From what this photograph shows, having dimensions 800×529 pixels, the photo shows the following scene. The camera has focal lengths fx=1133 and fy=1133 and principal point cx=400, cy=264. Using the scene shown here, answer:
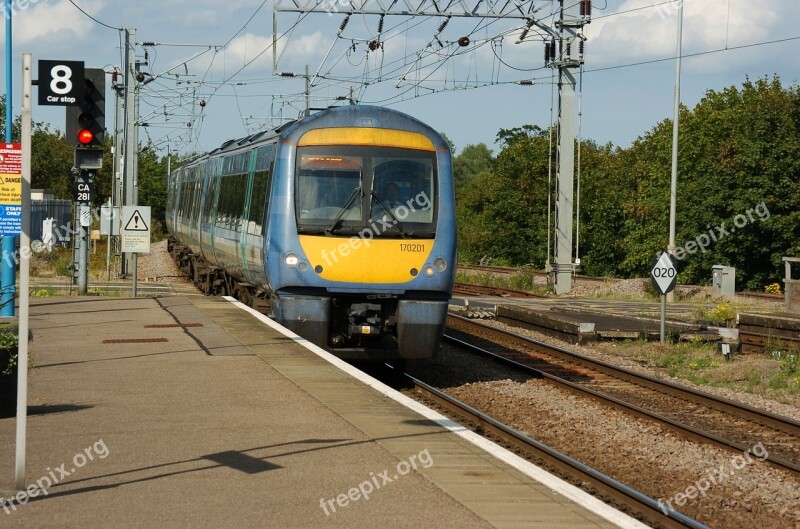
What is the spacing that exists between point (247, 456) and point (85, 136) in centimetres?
1155

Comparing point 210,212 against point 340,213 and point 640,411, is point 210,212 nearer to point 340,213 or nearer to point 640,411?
point 340,213

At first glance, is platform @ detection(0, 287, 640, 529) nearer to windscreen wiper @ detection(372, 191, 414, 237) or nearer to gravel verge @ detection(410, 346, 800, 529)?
gravel verge @ detection(410, 346, 800, 529)

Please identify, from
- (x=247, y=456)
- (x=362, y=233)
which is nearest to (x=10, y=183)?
(x=247, y=456)

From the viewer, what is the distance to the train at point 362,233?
46.0ft

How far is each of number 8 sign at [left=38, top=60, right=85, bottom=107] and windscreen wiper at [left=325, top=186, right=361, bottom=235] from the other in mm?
3557

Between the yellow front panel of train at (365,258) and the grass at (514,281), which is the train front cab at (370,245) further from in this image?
the grass at (514,281)

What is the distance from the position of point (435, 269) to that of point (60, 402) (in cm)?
552

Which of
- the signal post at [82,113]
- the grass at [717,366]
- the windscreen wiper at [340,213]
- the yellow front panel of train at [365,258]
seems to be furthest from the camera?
the grass at [717,366]

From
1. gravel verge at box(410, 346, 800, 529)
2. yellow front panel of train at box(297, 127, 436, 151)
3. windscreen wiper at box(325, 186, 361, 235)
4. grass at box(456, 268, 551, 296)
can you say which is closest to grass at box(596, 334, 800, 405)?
gravel verge at box(410, 346, 800, 529)

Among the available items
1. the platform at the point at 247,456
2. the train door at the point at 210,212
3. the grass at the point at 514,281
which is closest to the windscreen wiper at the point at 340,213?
the platform at the point at 247,456

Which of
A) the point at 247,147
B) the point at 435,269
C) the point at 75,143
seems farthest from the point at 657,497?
the point at 75,143

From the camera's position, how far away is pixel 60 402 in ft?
32.6

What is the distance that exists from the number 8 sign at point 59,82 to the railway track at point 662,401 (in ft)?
23.6

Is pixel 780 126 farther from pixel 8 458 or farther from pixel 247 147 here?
pixel 8 458
